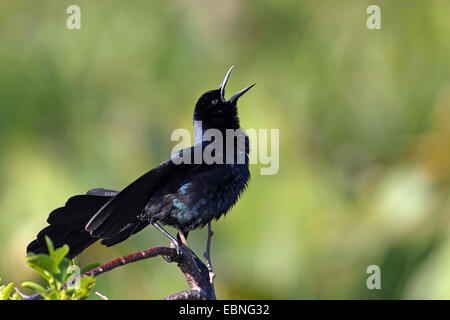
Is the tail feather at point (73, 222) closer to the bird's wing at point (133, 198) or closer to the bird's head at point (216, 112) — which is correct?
the bird's wing at point (133, 198)

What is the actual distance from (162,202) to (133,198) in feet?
0.85

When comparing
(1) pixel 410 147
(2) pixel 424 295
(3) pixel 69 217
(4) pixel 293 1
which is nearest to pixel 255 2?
(4) pixel 293 1

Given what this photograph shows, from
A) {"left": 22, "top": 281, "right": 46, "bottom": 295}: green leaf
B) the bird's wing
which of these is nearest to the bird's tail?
the bird's wing

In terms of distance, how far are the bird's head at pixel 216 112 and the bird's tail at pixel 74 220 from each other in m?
0.94

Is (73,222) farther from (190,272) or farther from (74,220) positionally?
(190,272)

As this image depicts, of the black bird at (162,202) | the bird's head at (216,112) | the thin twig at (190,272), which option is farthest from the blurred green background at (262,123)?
the thin twig at (190,272)

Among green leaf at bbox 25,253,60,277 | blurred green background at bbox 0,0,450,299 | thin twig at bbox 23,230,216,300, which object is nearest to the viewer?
green leaf at bbox 25,253,60,277

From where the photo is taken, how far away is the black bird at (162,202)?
276 centimetres

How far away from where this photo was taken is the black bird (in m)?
2.76

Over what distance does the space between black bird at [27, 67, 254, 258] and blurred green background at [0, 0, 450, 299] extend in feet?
8.42

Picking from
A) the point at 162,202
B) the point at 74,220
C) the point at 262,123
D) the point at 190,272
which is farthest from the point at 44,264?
the point at 262,123

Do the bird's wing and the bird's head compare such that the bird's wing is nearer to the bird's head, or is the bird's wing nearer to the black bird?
the black bird
